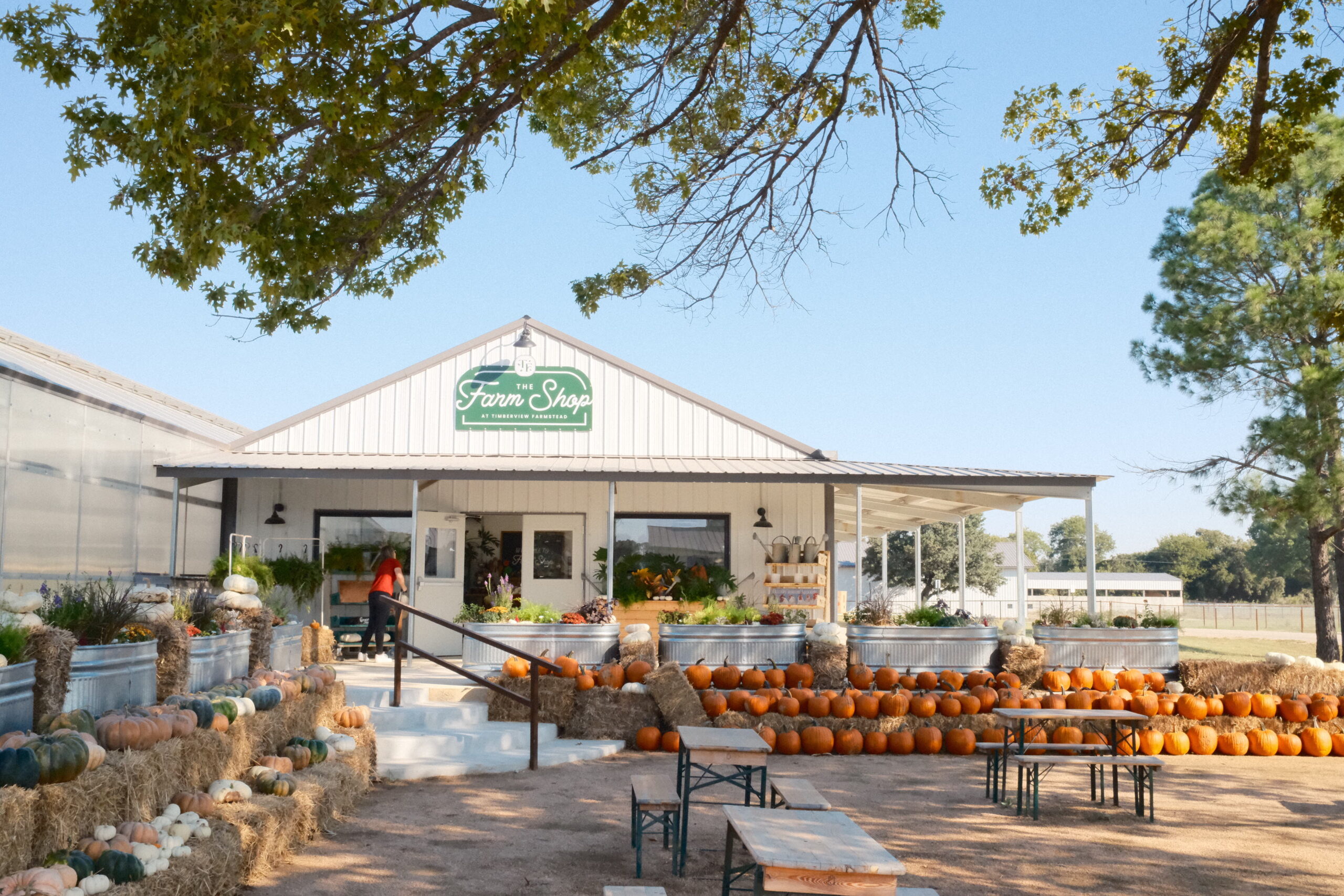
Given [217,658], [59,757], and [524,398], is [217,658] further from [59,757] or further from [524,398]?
[524,398]

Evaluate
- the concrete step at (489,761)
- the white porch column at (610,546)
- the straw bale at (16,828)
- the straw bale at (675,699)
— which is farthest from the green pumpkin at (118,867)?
the white porch column at (610,546)

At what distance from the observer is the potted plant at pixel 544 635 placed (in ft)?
39.8

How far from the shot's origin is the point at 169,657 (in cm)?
634

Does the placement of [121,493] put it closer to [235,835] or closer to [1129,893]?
[235,835]

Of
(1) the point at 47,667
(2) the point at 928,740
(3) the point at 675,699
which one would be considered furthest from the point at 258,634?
(2) the point at 928,740

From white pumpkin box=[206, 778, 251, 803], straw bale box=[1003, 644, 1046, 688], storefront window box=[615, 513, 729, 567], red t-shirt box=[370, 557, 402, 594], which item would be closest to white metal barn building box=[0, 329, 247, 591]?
red t-shirt box=[370, 557, 402, 594]

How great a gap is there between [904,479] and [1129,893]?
8.54 meters

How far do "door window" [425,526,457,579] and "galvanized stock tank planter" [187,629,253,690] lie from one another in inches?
305

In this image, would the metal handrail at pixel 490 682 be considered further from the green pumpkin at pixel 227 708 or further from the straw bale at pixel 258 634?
the green pumpkin at pixel 227 708

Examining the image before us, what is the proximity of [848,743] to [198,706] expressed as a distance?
6.62 metres

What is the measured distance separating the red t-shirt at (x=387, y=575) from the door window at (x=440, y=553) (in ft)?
8.01

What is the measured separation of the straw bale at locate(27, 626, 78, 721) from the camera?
5.08 m

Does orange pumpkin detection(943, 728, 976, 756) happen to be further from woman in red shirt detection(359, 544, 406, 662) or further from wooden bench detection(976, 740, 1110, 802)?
woman in red shirt detection(359, 544, 406, 662)

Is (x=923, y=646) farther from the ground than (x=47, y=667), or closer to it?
closer to it
